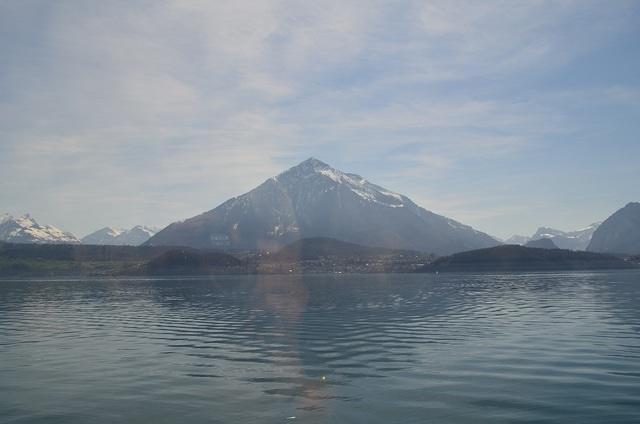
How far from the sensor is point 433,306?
337 feet

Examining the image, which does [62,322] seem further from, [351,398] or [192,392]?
[351,398]

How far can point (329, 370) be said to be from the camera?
4253 cm

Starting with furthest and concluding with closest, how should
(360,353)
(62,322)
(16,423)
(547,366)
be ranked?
(62,322) < (360,353) < (547,366) < (16,423)

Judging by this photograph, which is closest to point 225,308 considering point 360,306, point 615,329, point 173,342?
point 360,306

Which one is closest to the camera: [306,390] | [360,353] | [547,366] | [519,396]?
[519,396]

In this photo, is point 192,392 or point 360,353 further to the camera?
point 360,353

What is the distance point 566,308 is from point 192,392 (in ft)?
249

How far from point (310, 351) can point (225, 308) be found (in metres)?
59.3

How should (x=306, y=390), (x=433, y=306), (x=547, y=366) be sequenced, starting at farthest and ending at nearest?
(x=433, y=306), (x=547, y=366), (x=306, y=390)

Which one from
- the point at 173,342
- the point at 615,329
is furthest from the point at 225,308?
the point at 615,329

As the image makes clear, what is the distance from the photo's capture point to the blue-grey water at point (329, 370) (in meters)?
30.6

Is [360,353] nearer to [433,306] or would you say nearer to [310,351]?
[310,351]

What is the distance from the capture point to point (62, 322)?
84.4 metres

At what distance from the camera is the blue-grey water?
3061cm
